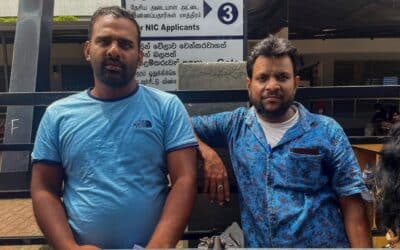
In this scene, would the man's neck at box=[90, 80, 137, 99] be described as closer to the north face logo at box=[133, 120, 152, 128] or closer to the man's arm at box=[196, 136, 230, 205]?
the north face logo at box=[133, 120, 152, 128]

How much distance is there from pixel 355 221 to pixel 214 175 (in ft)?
2.24

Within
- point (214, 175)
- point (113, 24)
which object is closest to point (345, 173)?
point (214, 175)

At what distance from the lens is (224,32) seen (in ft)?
16.4

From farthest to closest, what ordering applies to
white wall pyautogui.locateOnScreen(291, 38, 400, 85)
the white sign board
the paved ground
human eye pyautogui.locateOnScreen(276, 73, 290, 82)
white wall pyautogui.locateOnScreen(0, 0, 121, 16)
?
white wall pyautogui.locateOnScreen(291, 38, 400, 85) → white wall pyautogui.locateOnScreen(0, 0, 121, 16) → the paved ground → the white sign board → human eye pyautogui.locateOnScreen(276, 73, 290, 82)

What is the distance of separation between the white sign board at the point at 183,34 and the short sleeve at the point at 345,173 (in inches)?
112

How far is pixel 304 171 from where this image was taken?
223cm

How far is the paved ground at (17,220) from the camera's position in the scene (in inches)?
231

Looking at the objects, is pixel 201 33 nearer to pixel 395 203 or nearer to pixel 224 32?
pixel 224 32

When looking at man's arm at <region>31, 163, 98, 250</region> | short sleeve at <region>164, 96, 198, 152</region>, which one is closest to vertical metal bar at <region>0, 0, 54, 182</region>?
man's arm at <region>31, 163, 98, 250</region>

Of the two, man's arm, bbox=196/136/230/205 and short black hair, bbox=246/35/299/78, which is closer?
short black hair, bbox=246/35/299/78

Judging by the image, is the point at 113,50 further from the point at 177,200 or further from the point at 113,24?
the point at 177,200

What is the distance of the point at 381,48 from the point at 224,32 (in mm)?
13033

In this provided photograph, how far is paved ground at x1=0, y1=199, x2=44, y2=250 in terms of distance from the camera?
5.88 meters

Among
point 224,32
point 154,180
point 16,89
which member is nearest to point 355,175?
point 154,180
